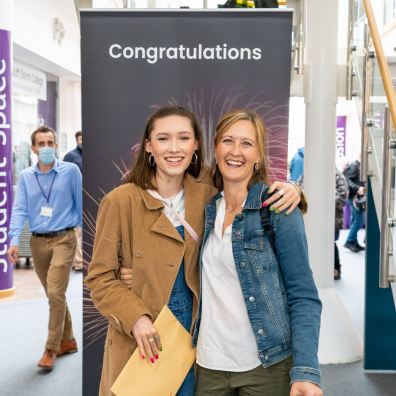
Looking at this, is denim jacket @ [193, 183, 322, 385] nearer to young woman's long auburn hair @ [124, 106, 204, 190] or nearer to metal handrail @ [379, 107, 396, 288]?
young woman's long auburn hair @ [124, 106, 204, 190]

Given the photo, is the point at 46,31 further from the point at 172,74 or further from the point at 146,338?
the point at 146,338

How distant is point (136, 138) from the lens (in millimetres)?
3174

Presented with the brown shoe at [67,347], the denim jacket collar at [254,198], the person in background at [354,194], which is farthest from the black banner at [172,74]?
the person in background at [354,194]

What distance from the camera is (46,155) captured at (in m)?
4.54

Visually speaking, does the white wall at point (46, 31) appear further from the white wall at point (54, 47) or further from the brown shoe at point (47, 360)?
the brown shoe at point (47, 360)

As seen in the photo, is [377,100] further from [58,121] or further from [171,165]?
[58,121]

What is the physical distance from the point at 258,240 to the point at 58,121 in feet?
40.7

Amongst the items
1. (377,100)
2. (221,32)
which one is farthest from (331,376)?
(221,32)

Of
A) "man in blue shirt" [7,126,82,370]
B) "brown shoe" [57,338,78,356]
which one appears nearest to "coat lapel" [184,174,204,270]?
"man in blue shirt" [7,126,82,370]

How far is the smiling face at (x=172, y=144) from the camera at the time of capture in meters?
1.87

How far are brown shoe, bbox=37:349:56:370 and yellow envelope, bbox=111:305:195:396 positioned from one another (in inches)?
111

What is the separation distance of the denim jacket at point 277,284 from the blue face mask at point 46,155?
10.2 ft

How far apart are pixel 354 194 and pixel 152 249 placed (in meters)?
8.40

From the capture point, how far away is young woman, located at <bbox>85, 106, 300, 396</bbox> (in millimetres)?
1808
